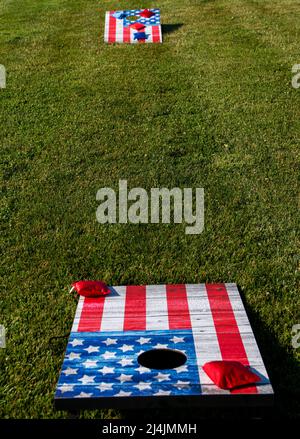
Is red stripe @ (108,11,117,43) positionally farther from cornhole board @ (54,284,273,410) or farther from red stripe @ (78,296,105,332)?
red stripe @ (78,296,105,332)

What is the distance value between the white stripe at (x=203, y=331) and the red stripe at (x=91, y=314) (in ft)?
2.25

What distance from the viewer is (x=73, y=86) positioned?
10477 mm

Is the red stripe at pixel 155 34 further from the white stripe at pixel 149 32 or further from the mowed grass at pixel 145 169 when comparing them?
the mowed grass at pixel 145 169

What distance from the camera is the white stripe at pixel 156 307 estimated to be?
4328mm

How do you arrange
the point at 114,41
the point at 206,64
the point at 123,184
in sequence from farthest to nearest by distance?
the point at 114,41 → the point at 206,64 → the point at 123,184

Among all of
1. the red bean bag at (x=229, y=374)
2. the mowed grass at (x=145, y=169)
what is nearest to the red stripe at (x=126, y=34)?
the mowed grass at (x=145, y=169)

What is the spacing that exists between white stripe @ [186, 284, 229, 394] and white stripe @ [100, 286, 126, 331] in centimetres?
52

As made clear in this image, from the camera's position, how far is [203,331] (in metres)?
4.19

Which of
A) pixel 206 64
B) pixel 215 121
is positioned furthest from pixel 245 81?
pixel 215 121

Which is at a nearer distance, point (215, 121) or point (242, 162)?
point (242, 162)

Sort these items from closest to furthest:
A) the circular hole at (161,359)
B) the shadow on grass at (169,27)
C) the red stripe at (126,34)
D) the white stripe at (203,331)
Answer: the white stripe at (203,331), the circular hole at (161,359), the red stripe at (126,34), the shadow on grass at (169,27)
